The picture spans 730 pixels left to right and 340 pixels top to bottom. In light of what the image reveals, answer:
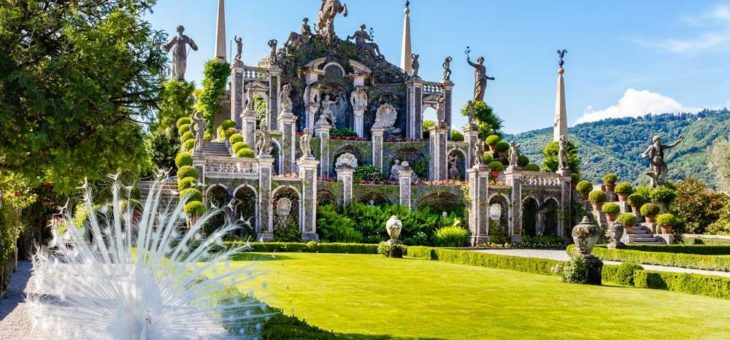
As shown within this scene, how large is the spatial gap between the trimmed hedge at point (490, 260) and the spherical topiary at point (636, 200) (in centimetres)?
1579

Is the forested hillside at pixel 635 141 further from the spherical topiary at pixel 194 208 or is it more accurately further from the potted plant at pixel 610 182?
the spherical topiary at pixel 194 208

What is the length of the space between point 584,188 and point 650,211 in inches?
170

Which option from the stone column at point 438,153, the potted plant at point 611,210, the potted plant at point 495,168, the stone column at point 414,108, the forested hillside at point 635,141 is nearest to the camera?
the potted plant at point 611,210

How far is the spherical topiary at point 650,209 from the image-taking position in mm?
40469

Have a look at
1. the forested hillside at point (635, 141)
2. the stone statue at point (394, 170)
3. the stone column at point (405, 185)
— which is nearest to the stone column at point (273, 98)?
the stone statue at point (394, 170)

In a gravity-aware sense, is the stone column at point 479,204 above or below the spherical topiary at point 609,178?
below

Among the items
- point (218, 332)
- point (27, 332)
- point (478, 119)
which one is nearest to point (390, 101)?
point (478, 119)

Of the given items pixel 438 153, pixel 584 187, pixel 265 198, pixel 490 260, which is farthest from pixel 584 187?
pixel 490 260

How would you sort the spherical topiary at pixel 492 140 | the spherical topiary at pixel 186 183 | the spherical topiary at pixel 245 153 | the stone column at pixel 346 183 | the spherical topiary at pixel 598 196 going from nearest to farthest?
the spherical topiary at pixel 186 183 → the spherical topiary at pixel 245 153 → the stone column at pixel 346 183 → the spherical topiary at pixel 598 196 → the spherical topiary at pixel 492 140

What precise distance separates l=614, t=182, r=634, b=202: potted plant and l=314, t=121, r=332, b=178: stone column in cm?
1701

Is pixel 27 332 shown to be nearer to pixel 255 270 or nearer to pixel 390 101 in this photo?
pixel 255 270

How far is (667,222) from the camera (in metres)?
39.2

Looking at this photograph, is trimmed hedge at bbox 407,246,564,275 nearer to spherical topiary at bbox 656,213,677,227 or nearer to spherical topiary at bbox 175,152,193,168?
spherical topiary at bbox 175,152,193,168

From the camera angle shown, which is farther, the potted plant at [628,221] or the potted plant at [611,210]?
the potted plant at [611,210]
